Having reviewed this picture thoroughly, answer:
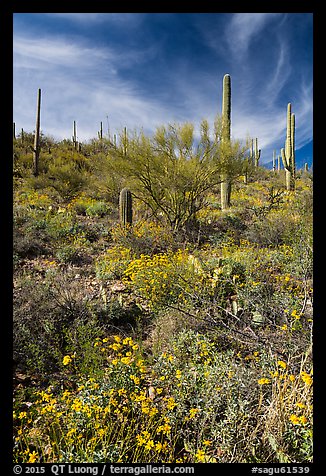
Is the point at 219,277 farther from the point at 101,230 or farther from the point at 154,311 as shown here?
the point at 101,230

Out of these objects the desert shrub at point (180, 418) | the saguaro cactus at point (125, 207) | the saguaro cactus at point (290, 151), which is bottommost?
the desert shrub at point (180, 418)

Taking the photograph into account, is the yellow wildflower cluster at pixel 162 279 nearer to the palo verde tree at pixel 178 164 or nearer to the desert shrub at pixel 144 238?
the desert shrub at pixel 144 238

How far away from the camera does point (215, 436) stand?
1.63 meters

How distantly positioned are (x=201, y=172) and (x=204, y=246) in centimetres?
221

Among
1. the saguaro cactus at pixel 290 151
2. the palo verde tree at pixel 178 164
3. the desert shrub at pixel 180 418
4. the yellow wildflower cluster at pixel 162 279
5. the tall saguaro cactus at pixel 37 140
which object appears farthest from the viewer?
the tall saguaro cactus at pixel 37 140

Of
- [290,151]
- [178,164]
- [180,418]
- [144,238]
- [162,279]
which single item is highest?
[290,151]

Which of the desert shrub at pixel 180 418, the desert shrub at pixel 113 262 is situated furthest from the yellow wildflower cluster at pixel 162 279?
the desert shrub at pixel 180 418

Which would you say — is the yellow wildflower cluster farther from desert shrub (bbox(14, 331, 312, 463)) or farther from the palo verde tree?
the palo verde tree

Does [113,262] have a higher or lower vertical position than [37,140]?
lower

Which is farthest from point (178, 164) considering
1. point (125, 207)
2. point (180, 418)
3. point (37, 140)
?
point (37, 140)

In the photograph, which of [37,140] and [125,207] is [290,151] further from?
[37,140]

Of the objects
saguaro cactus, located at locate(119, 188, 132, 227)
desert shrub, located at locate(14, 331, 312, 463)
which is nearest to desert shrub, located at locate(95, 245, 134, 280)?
saguaro cactus, located at locate(119, 188, 132, 227)

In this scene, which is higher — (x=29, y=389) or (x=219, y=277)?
(x=219, y=277)
